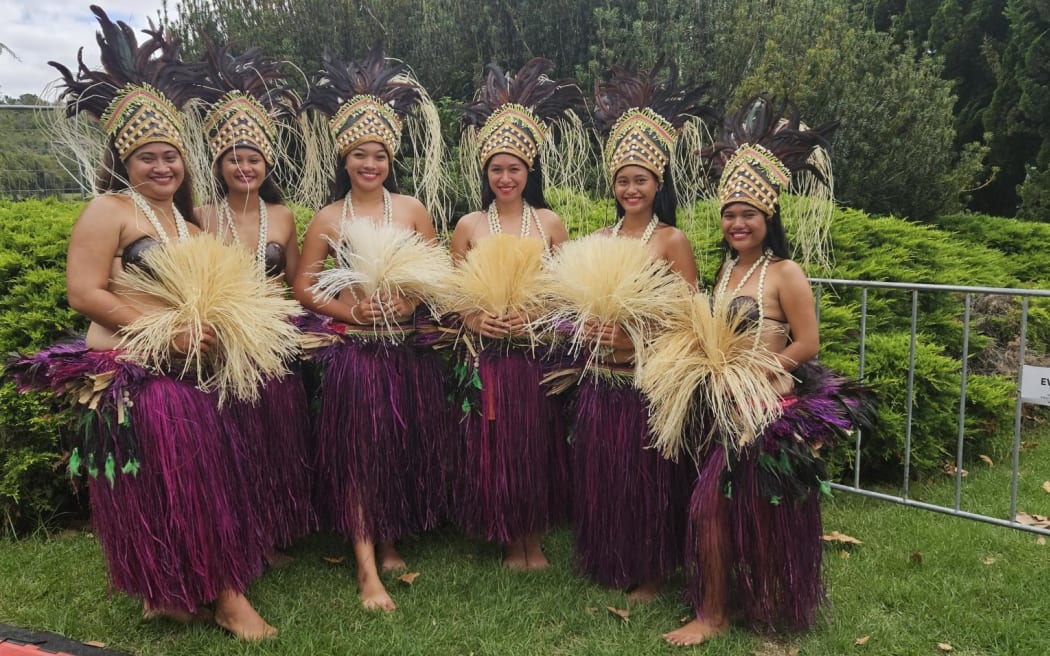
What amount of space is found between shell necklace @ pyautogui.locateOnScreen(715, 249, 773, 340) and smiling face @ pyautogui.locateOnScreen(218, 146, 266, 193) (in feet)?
5.95

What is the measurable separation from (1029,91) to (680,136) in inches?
427

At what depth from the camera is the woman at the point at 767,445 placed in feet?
8.07

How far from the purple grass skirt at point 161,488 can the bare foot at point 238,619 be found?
0.07m

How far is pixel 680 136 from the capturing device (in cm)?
312

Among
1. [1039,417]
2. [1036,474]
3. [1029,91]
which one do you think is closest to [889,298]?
[1036,474]

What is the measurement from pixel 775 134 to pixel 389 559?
7.53 feet

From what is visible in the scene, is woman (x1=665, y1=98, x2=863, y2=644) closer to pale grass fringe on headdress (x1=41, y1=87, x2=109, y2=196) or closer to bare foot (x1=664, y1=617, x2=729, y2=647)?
bare foot (x1=664, y1=617, x2=729, y2=647)

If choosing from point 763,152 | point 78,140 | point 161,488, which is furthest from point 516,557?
point 78,140

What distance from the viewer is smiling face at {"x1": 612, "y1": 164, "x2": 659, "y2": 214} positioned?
289 cm

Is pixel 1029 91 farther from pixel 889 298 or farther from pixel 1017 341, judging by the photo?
pixel 889 298

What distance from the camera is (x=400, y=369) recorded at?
3.02 meters

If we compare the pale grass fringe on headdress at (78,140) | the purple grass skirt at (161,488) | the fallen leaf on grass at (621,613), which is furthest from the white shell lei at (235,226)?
the fallen leaf on grass at (621,613)

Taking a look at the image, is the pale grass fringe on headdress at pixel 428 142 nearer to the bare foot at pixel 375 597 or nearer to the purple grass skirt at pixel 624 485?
the purple grass skirt at pixel 624 485

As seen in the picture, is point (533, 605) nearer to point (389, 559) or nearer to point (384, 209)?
point (389, 559)
